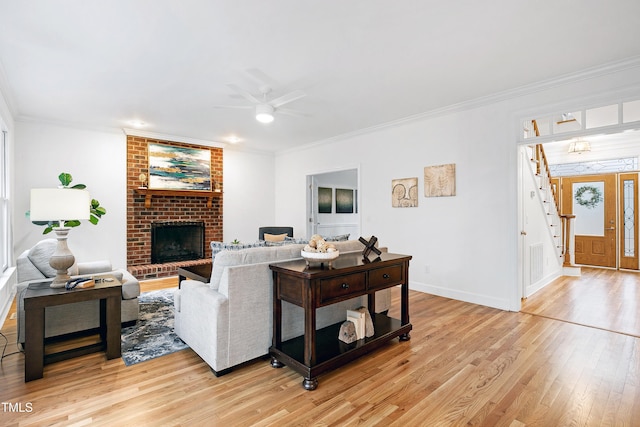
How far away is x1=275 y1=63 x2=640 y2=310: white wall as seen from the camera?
3.69m

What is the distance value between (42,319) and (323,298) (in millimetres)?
2017

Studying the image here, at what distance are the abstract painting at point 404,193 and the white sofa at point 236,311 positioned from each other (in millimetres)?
2711

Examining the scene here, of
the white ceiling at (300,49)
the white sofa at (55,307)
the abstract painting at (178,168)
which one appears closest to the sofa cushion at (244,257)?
the white sofa at (55,307)

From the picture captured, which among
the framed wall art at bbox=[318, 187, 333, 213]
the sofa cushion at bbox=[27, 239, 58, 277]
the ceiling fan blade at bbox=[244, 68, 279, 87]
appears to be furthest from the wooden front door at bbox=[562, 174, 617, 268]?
the sofa cushion at bbox=[27, 239, 58, 277]

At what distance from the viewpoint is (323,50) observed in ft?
9.31

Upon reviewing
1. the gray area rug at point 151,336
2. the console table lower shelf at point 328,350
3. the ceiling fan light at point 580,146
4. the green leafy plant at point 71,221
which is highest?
the ceiling fan light at point 580,146

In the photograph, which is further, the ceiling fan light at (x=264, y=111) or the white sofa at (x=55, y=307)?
the ceiling fan light at (x=264, y=111)

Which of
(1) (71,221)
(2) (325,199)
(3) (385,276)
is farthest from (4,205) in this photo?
(2) (325,199)

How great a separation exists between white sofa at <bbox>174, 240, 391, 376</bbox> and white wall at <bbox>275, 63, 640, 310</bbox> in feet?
8.60

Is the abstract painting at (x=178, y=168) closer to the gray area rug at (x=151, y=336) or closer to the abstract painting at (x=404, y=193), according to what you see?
the gray area rug at (x=151, y=336)

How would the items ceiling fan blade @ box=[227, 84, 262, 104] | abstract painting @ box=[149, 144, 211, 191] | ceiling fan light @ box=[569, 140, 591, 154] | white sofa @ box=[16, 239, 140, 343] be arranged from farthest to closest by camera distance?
ceiling fan light @ box=[569, 140, 591, 154], abstract painting @ box=[149, 144, 211, 191], ceiling fan blade @ box=[227, 84, 262, 104], white sofa @ box=[16, 239, 140, 343]

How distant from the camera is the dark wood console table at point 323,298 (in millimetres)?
2182

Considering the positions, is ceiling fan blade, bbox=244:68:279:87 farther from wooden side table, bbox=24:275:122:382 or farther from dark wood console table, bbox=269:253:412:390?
wooden side table, bbox=24:275:122:382

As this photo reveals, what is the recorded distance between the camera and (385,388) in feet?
7.10
